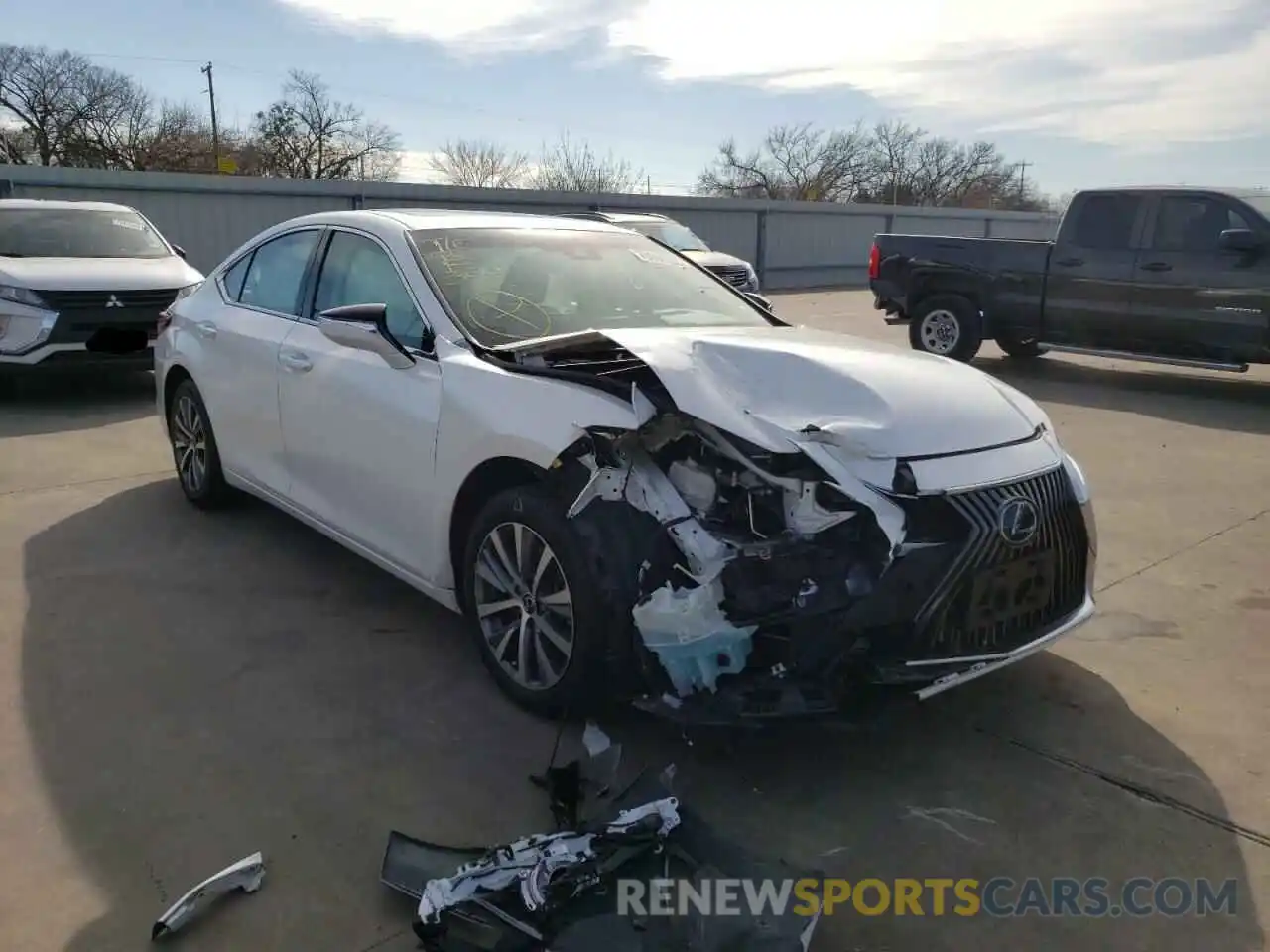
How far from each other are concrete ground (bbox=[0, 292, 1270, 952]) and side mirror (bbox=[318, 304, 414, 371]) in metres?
1.17

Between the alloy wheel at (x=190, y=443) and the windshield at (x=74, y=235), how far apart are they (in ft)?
15.5

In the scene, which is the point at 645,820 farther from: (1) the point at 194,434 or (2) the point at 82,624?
(1) the point at 194,434

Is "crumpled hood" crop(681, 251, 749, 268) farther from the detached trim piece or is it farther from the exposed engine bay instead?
the detached trim piece

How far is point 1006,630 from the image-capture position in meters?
3.06

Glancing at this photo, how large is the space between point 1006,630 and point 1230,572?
8.48 ft

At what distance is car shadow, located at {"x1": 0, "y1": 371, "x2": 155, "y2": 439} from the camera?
8062 mm

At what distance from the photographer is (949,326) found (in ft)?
38.1

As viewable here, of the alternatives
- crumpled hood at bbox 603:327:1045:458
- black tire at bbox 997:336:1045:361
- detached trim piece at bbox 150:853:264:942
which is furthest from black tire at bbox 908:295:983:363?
detached trim piece at bbox 150:853:264:942

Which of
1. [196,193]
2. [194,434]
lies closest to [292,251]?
[194,434]

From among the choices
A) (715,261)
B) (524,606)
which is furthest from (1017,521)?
(715,261)

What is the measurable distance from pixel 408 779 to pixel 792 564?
1347 millimetres

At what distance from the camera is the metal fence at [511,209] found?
16.9 metres

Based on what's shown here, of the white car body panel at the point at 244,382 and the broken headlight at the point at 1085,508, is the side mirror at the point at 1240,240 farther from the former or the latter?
the white car body panel at the point at 244,382

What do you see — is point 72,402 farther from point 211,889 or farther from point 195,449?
point 211,889
